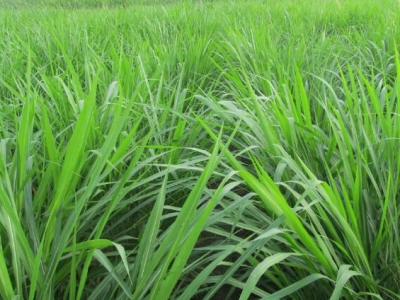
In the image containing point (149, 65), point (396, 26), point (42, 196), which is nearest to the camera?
point (42, 196)

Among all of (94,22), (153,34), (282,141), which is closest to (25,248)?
(282,141)

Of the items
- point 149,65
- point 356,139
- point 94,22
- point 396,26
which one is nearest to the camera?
point 356,139

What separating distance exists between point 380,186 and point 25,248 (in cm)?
68

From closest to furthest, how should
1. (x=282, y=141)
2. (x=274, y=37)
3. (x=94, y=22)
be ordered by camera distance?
(x=282, y=141) < (x=274, y=37) < (x=94, y=22)

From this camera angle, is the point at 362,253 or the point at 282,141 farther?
the point at 282,141

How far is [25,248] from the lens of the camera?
2.21 ft

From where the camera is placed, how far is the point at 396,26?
227 centimetres

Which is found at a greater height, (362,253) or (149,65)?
(149,65)

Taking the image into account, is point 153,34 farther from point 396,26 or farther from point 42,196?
point 42,196

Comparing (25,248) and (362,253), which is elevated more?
(25,248)

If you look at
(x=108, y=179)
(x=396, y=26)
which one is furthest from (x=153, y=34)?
(x=108, y=179)

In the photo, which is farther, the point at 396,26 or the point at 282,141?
the point at 396,26

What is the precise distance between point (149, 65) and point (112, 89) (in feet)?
1.44

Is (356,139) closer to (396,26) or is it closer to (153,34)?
(396,26)
